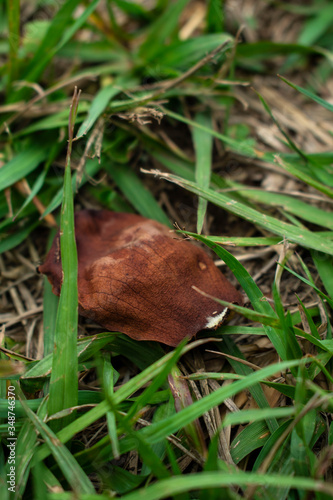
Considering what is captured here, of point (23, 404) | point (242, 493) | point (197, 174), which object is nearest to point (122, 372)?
point (23, 404)

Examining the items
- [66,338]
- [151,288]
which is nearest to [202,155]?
[151,288]

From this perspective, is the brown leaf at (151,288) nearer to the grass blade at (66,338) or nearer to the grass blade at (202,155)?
the grass blade at (66,338)

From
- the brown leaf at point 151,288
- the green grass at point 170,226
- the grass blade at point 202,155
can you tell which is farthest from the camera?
the grass blade at point 202,155

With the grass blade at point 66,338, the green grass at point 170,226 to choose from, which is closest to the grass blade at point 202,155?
the green grass at point 170,226

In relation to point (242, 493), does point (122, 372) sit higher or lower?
higher

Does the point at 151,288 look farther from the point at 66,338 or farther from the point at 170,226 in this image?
the point at 170,226

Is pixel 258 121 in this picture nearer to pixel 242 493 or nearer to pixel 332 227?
pixel 332 227
